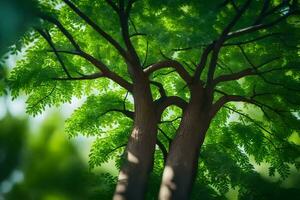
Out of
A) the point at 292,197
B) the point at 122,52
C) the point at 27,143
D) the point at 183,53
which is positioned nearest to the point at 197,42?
the point at 122,52

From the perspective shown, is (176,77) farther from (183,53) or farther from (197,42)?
(197,42)

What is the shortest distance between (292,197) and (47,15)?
319 inches

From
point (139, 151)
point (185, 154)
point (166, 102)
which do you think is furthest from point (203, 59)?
point (139, 151)

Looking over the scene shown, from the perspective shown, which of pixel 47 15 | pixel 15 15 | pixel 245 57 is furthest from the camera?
pixel 245 57

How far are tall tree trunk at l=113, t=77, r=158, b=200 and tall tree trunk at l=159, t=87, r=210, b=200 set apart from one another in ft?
1.53

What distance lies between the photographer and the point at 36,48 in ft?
39.7

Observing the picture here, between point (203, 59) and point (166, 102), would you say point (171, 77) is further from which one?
point (203, 59)

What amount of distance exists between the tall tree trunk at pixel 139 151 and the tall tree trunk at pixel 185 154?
0.47 meters

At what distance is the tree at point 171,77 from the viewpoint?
9.98 meters

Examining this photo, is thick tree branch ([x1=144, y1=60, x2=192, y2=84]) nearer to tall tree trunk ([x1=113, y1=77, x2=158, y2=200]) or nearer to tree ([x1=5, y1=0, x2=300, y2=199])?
tree ([x1=5, y1=0, x2=300, y2=199])

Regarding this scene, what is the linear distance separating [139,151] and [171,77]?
4.50 metres

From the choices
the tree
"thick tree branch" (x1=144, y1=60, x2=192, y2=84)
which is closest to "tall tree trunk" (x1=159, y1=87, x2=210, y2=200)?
the tree

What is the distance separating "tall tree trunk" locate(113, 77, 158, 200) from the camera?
962 centimetres

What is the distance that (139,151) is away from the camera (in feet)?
33.0
